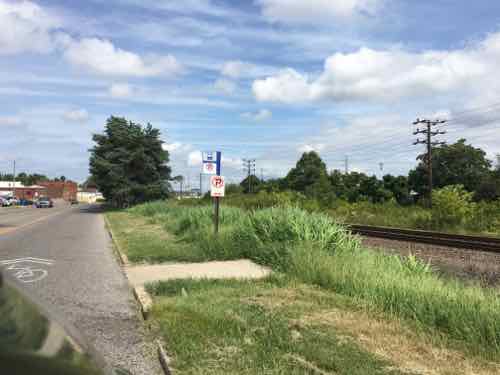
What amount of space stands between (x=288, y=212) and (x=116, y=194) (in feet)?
142

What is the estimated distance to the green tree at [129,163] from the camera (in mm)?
51875

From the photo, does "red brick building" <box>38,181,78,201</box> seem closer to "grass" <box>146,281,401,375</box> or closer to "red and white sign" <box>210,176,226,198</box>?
"red and white sign" <box>210,176,226,198</box>

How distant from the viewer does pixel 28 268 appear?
10.6 m

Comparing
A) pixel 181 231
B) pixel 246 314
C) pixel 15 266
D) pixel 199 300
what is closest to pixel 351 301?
pixel 246 314

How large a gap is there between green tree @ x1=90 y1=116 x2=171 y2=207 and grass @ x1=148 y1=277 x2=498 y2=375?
46582mm

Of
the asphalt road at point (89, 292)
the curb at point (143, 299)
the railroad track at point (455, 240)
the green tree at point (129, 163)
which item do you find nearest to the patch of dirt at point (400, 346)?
the asphalt road at point (89, 292)

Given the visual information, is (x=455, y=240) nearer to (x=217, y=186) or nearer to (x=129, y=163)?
(x=217, y=186)

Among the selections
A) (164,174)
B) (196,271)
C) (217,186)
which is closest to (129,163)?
(164,174)

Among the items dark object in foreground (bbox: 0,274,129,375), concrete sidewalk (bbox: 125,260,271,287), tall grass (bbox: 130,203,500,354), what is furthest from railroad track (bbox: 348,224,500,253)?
dark object in foreground (bbox: 0,274,129,375)

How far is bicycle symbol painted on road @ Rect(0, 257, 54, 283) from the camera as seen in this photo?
30.9 feet

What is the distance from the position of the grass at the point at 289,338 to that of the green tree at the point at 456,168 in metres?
65.7

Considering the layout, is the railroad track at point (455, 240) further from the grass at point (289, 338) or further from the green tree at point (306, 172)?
the green tree at point (306, 172)

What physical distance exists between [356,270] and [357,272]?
95 millimetres

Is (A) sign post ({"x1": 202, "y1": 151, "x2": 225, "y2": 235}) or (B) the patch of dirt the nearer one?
(B) the patch of dirt
